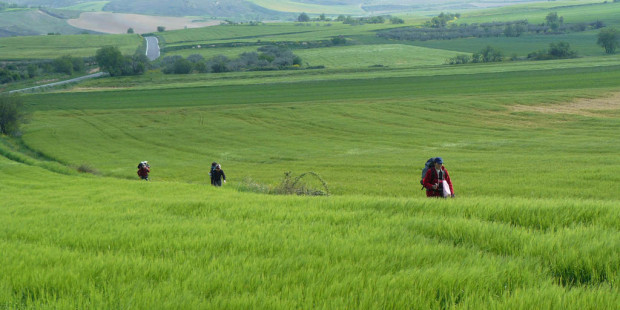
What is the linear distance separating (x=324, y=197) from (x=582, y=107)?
5711 cm

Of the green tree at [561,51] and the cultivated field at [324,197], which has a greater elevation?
the green tree at [561,51]

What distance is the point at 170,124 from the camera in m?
62.4

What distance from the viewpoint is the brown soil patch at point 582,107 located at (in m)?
56.9

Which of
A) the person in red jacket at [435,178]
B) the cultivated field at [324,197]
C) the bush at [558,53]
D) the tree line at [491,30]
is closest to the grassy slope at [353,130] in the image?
the cultivated field at [324,197]

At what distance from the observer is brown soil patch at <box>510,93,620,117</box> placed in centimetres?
5691

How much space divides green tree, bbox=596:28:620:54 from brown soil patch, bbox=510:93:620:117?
5835 cm

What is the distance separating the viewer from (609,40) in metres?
114

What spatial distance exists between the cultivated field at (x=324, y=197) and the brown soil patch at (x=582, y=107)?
0.34m

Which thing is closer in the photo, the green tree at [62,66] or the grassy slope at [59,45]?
the green tree at [62,66]


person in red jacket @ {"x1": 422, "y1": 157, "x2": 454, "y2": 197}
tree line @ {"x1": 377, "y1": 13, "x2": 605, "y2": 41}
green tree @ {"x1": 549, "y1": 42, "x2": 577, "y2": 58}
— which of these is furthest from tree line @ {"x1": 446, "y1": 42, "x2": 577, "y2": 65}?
person in red jacket @ {"x1": 422, "y1": 157, "x2": 454, "y2": 197}

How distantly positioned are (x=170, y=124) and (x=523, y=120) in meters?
39.4

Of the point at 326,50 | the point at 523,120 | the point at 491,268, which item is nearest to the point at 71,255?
the point at 491,268

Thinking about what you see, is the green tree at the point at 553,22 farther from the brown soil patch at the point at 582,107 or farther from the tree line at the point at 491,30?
the brown soil patch at the point at 582,107

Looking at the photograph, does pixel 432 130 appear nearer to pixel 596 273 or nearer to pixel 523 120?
pixel 523 120
